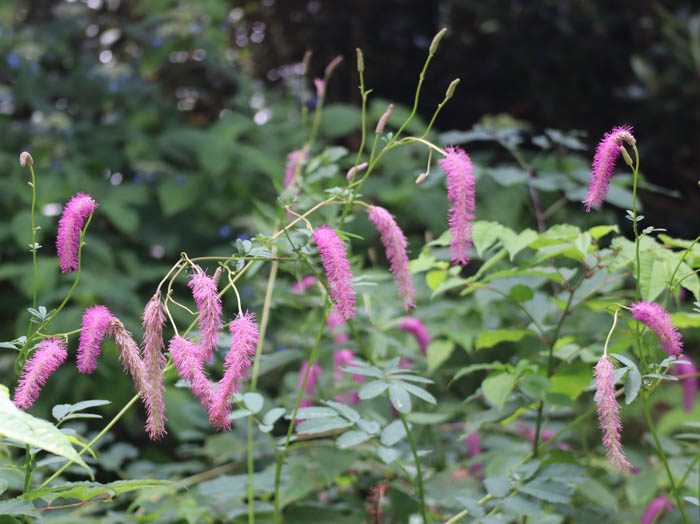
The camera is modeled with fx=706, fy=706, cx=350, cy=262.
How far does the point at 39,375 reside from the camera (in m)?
0.76

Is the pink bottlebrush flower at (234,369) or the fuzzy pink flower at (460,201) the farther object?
the fuzzy pink flower at (460,201)

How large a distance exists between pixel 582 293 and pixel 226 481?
769mm

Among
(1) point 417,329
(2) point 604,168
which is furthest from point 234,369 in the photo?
(1) point 417,329

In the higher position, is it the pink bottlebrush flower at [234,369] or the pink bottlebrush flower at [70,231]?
the pink bottlebrush flower at [70,231]

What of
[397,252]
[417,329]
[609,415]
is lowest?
[417,329]

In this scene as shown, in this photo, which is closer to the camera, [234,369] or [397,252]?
[234,369]

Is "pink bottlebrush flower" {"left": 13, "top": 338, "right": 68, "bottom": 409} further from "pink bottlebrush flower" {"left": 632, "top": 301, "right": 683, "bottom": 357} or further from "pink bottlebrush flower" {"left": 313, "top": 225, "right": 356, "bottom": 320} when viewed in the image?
"pink bottlebrush flower" {"left": 632, "top": 301, "right": 683, "bottom": 357}

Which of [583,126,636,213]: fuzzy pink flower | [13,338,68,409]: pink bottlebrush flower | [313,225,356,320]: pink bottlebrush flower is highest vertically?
[583,126,636,213]: fuzzy pink flower

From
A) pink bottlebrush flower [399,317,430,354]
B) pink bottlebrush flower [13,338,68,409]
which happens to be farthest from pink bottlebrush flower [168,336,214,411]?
pink bottlebrush flower [399,317,430,354]

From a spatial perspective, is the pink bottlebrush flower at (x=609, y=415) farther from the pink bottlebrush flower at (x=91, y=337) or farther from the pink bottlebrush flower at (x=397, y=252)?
the pink bottlebrush flower at (x=91, y=337)

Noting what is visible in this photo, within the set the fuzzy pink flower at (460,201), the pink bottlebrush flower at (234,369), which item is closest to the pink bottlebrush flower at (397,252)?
the fuzzy pink flower at (460,201)

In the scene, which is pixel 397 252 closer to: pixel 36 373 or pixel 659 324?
pixel 659 324

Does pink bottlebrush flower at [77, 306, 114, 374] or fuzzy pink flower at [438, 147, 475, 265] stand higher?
fuzzy pink flower at [438, 147, 475, 265]

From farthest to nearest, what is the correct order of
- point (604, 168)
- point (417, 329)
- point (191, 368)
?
point (417, 329)
point (604, 168)
point (191, 368)
